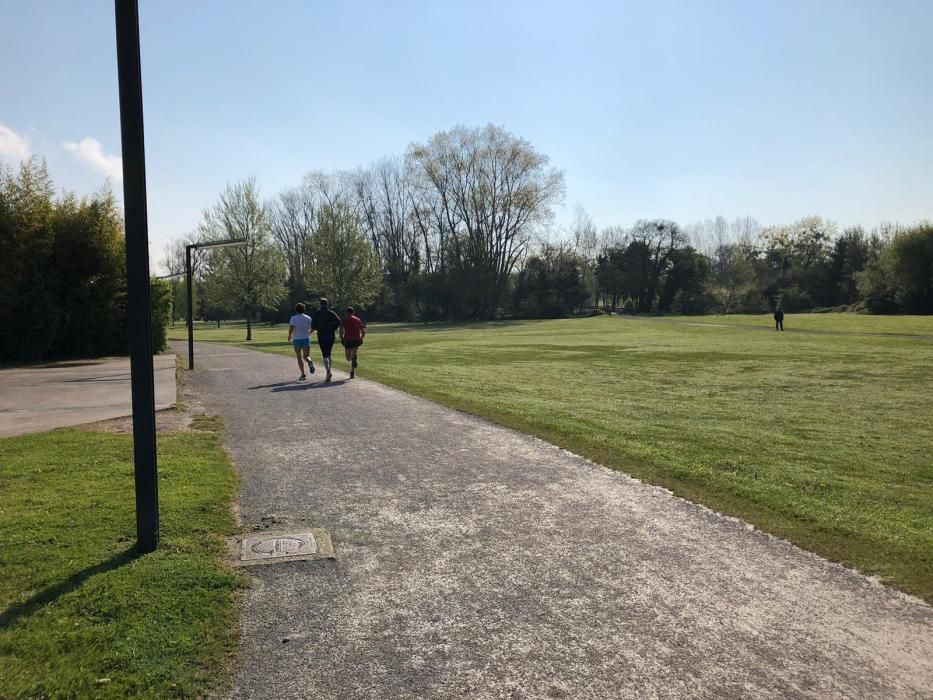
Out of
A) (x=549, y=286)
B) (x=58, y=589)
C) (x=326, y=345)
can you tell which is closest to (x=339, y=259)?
(x=326, y=345)

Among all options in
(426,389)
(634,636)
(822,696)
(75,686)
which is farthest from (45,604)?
(426,389)

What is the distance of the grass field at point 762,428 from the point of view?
16.6 ft

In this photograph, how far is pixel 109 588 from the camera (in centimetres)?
361

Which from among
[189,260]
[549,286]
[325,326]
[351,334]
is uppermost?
[549,286]

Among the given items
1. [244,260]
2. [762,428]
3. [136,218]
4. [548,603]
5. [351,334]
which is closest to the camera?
[548,603]

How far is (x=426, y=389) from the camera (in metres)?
13.4

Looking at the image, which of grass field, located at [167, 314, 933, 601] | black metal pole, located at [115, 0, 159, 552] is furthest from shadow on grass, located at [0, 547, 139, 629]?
grass field, located at [167, 314, 933, 601]

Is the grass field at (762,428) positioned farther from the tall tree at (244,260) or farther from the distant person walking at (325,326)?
the tall tree at (244,260)

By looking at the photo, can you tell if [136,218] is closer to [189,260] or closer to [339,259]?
[189,260]

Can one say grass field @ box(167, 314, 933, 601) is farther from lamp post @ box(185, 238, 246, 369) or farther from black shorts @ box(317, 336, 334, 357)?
lamp post @ box(185, 238, 246, 369)

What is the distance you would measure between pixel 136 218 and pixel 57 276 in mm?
21807

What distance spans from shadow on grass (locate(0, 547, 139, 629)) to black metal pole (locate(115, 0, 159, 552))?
55 centimetres

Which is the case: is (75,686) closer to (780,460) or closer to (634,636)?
(634,636)

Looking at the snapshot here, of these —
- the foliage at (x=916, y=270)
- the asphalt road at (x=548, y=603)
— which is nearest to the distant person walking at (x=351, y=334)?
the asphalt road at (x=548, y=603)
